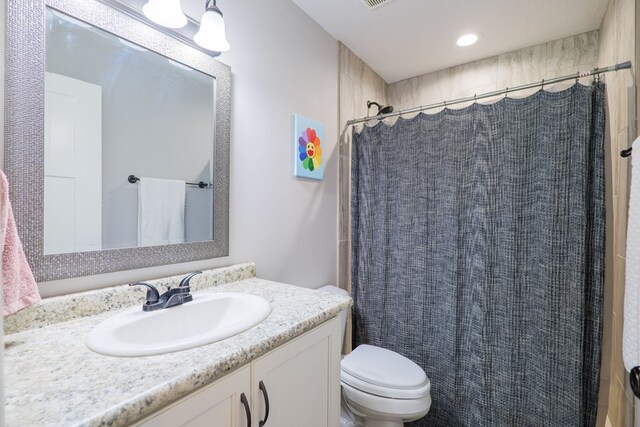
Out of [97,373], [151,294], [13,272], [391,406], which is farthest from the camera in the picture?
[391,406]

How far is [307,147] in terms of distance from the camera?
1.70 m

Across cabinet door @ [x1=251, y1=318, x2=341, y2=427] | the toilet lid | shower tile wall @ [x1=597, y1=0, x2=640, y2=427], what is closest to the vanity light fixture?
cabinet door @ [x1=251, y1=318, x2=341, y2=427]

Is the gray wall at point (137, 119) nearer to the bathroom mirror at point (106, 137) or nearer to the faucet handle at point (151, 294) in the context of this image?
the bathroom mirror at point (106, 137)

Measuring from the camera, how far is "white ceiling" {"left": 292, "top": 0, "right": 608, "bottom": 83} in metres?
1.65

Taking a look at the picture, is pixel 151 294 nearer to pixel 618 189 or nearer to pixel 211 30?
pixel 211 30

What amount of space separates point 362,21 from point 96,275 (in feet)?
6.44

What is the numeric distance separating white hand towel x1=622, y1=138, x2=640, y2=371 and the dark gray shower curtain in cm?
39

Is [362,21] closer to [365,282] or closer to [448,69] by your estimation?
[448,69]

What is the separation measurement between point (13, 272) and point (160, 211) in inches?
17.7

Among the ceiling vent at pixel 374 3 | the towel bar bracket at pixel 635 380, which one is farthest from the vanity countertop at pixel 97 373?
the ceiling vent at pixel 374 3

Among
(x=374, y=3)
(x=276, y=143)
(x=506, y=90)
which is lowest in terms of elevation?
(x=276, y=143)

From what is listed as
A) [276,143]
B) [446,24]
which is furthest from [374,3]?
[276,143]

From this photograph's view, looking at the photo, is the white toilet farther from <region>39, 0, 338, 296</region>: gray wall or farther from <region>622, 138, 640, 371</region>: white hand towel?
<region>622, 138, 640, 371</region>: white hand towel

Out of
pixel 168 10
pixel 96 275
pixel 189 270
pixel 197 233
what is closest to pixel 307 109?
pixel 168 10
